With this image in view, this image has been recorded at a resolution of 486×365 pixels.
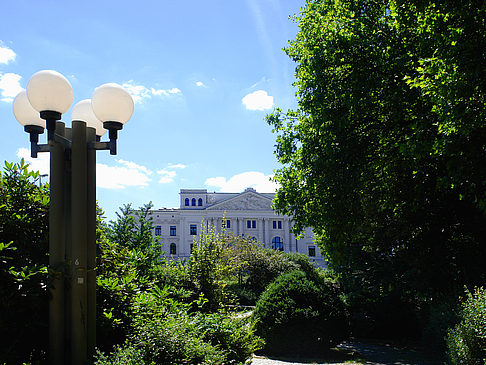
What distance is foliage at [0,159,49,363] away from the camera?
4.39m

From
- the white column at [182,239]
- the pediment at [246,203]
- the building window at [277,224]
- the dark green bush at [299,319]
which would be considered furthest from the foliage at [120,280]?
the building window at [277,224]

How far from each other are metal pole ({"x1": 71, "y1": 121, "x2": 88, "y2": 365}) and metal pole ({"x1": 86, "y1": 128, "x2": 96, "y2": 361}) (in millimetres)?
113

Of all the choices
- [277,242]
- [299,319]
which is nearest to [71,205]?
[299,319]

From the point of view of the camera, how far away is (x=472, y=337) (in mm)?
7320

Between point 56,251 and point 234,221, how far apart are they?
68.7 metres

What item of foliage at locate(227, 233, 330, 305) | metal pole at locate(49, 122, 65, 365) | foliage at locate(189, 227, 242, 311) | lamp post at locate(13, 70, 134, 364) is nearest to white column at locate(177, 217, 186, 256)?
foliage at locate(227, 233, 330, 305)

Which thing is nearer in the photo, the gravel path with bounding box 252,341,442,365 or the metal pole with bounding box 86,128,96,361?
the metal pole with bounding box 86,128,96,361

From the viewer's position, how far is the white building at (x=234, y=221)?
73.6 metres

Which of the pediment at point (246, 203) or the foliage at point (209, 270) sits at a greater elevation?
the pediment at point (246, 203)

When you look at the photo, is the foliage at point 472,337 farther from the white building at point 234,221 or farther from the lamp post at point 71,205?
the white building at point 234,221

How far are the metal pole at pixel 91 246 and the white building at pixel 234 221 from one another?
68.0 m

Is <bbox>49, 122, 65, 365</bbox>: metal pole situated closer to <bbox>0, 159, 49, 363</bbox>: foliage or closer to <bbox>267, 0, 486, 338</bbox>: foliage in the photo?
<bbox>0, 159, 49, 363</bbox>: foliage

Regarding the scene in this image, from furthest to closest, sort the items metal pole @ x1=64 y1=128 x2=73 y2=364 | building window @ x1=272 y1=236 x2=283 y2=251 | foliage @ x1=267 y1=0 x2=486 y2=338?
1. building window @ x1=272 y1=236 x2=283 y2=251
2. foliage @ x1=267 y1=0 x2=486 y2=338
3. metal pole @ x1=64 y1=128 x2=73 y2=364

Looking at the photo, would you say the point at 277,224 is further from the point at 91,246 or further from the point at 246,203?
the point at 91,246
